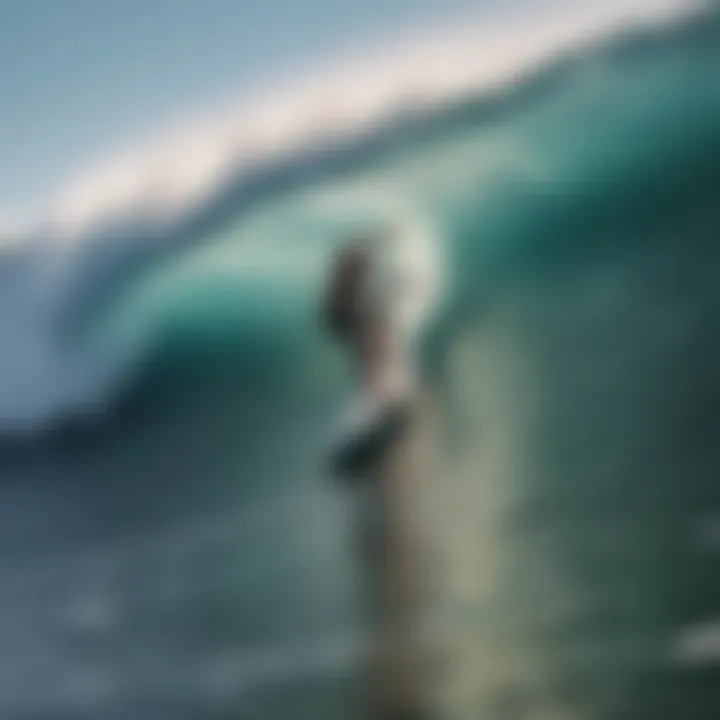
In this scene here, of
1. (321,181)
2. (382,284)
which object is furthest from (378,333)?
(321,181)

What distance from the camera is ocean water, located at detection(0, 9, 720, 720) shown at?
2.73 ft

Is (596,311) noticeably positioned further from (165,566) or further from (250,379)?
(165,566)

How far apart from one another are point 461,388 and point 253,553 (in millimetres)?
218

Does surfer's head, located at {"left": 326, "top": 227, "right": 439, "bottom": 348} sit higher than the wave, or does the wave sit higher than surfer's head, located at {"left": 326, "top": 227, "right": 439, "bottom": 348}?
the wave

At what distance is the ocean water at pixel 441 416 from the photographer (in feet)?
2.73

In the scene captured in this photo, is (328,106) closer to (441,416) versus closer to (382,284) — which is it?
(382,284)

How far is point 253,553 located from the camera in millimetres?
960

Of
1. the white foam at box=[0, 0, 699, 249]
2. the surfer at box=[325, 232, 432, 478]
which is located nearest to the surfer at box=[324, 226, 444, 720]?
the surfer at box=[325, 232, 432, 478]

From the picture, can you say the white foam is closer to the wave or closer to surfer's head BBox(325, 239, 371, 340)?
the wave

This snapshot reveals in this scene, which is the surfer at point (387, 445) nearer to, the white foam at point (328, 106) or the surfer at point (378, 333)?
the surfer at point (378, 333)

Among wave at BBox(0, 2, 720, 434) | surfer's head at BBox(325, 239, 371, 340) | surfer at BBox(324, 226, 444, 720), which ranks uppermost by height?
wave at BBox(0, 2, 720, 434)

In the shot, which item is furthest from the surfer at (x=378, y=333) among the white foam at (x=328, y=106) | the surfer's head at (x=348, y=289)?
the white foam at (x=328, y=106)

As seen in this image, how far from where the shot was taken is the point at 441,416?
3.00 ft

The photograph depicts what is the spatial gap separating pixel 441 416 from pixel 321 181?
24cm
